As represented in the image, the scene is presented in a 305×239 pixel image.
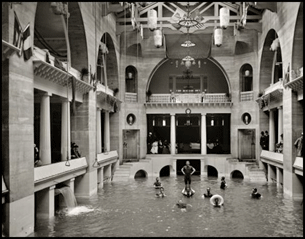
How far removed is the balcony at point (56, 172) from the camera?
15039 mm

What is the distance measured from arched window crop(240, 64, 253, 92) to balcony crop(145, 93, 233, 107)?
1780mm

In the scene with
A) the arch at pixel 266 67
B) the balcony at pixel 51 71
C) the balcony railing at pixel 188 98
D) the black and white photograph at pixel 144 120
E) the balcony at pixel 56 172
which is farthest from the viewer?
the balcony railing at pixel 188 98

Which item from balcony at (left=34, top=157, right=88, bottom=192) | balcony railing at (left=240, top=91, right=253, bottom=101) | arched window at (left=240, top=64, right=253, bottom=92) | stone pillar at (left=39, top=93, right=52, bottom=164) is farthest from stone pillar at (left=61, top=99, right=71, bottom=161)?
arched window at (left=240, top=64, right=253, bottom=92)

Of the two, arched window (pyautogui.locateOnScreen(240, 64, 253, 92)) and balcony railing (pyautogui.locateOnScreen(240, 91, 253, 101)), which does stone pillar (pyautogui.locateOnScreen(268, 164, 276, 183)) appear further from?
arched window (pyautogui.locateOnScreen(240, 64, 253, 92))

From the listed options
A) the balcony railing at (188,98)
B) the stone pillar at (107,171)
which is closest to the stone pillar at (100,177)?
the stone pillar at (107,171)

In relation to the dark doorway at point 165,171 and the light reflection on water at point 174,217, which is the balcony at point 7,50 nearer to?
the light reflection on water at point 174,217

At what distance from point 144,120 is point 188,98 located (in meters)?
4.25

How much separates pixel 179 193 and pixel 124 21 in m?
13.9

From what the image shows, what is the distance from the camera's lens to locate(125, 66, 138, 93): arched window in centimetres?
3341

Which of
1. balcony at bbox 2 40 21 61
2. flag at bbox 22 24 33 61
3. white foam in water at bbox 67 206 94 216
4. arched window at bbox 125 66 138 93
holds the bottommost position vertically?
white foam in water at bbox 67 206 94 216

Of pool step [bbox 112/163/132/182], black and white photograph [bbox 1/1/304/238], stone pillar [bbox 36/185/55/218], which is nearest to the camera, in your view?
black and white photograph [bbox 1/1/304/238]

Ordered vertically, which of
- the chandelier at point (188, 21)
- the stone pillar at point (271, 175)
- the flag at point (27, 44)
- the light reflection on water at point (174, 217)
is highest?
the chandelier at point (188, 21)

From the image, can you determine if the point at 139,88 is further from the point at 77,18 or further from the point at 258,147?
the point at 77,18

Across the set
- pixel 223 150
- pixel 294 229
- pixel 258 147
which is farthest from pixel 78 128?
pixel 223 150
